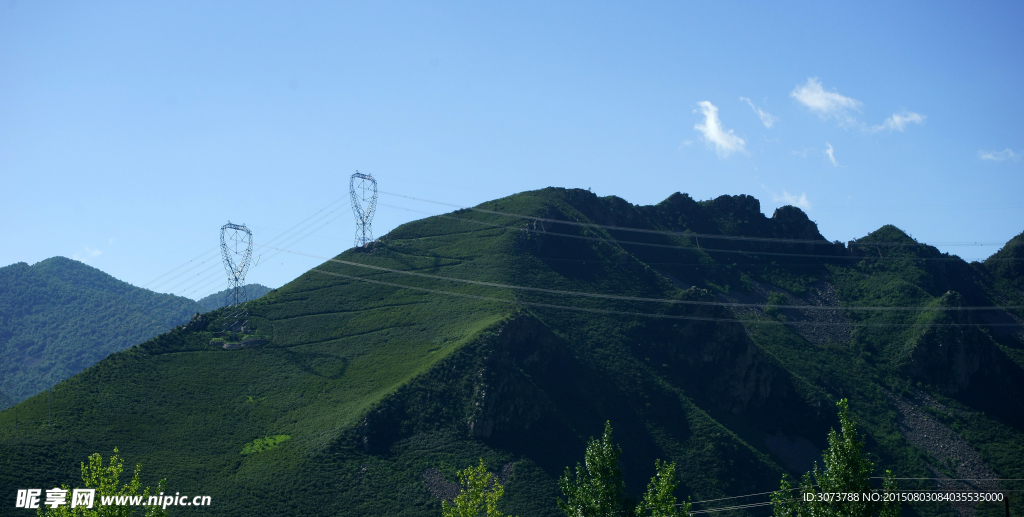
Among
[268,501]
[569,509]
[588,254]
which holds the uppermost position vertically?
[588,254]

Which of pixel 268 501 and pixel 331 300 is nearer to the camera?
pixel 268 501

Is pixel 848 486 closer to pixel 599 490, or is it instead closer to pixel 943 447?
pixel 599 490

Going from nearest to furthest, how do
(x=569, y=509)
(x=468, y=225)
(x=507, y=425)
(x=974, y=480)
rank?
(x=569, y=509)
(x=507, y=425)
(x=974, y=480)
(x=468, y=225)

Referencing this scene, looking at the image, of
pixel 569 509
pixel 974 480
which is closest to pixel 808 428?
pixel 974 480

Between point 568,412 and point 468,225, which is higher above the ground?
point 468,225

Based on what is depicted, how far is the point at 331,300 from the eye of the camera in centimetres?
14575

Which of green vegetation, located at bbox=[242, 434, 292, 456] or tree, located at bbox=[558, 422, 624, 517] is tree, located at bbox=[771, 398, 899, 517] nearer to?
tree, located at bbox=[558, 422, 624, 517]

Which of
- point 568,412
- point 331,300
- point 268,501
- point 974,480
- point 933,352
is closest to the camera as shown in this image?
point 268,501

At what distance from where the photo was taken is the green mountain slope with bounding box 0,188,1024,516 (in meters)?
99.0

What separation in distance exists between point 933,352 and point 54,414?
552ft

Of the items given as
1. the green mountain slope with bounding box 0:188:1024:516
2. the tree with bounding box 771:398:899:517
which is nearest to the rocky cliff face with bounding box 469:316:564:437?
the green mountain slope with bounding box 0:188:1024:516

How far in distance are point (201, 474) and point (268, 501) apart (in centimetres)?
1084

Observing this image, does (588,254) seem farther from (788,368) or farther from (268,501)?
(268,501)

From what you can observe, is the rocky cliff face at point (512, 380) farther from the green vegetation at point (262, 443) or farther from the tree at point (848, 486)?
the tree at point (848, 486)
